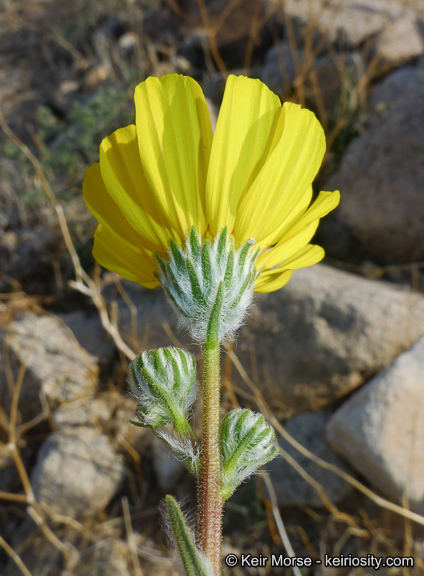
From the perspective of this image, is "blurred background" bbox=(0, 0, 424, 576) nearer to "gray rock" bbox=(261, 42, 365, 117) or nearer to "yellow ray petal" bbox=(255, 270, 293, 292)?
"gray rock" bbox=(261, 42, 365, 117)

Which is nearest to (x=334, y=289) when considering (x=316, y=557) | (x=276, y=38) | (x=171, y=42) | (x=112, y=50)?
(x=316, y=557)

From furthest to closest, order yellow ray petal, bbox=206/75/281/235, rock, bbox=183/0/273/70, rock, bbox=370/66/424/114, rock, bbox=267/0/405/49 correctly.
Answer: rock, bbox=183/0/273/70, rock, bbox=267/0/405/49, rock, bbox=370/66/424/114, yellow ray petal, bbox=206/75/281/235

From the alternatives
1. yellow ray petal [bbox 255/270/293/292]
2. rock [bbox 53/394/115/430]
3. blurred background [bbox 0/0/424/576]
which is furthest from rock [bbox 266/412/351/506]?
yellow ray petal [bbox 255/270/293/292]

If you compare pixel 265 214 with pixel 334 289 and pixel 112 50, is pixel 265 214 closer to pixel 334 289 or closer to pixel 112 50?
pixel 334 289

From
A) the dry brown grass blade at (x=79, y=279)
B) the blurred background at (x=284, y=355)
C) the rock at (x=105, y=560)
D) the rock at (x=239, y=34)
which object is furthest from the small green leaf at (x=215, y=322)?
the rock at (x=239, y=34)

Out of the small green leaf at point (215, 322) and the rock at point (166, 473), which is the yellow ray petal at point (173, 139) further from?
the rock at point (166, 473)

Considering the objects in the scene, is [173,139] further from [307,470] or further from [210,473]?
[307,470]
